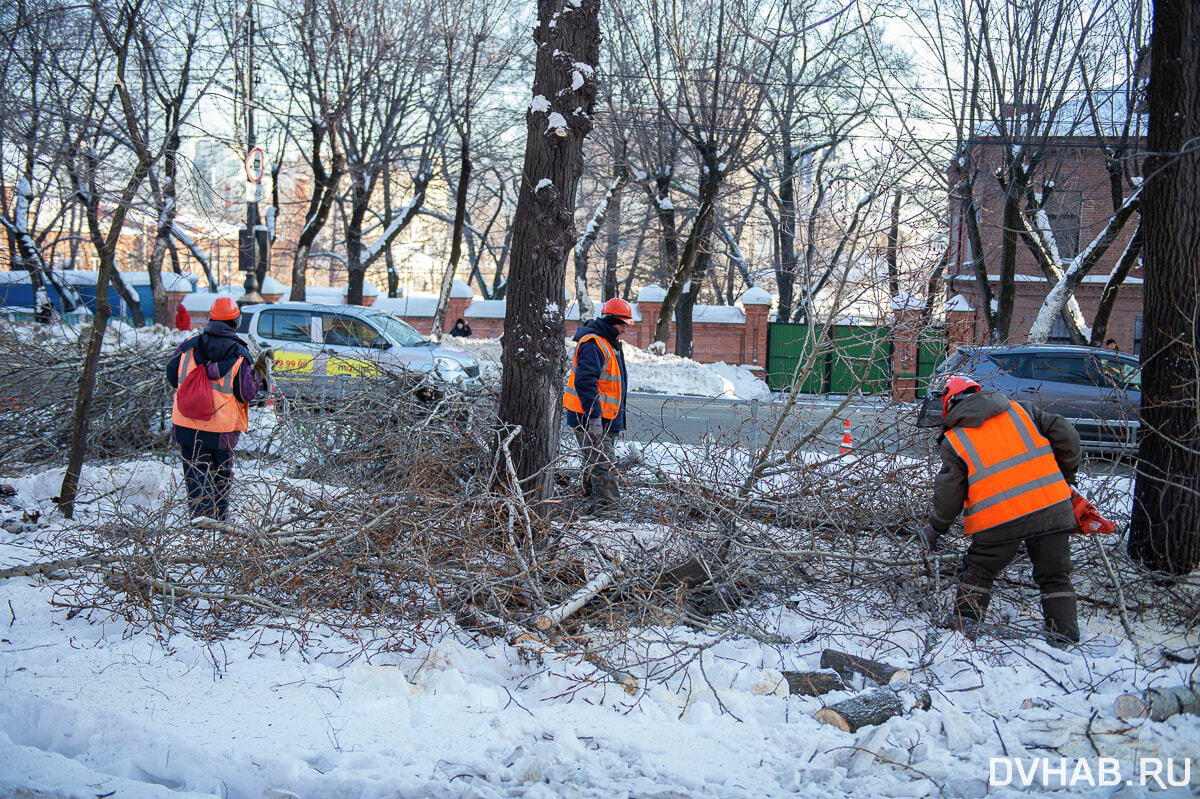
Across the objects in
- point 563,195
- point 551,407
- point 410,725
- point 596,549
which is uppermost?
point 563,195

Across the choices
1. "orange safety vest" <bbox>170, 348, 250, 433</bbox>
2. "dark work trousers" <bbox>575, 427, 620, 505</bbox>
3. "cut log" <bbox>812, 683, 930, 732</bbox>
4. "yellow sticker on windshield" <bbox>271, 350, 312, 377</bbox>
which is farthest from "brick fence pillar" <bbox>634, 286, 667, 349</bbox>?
"cut log" <bbox>812, 683, 930, 732</bbox>

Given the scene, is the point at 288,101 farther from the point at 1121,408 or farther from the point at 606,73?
the point at 1121,408

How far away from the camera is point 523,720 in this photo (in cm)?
344

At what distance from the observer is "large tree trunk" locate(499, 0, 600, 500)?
18.0ft

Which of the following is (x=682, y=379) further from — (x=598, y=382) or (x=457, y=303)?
(x=598, y=382)

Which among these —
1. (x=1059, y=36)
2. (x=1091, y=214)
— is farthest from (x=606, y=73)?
(x=1091, y=214)

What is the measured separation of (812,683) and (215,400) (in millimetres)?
4500

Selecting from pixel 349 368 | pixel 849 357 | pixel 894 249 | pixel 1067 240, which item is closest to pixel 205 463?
pixel 349 368

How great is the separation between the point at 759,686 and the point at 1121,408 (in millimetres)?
3514

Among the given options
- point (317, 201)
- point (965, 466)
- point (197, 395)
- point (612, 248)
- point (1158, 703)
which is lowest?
point (1158, 703)

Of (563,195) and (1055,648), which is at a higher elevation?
(563,195)

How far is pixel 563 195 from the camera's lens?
5.52 m

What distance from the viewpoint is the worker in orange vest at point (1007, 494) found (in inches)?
165

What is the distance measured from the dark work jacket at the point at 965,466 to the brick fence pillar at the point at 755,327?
17.3 metres
